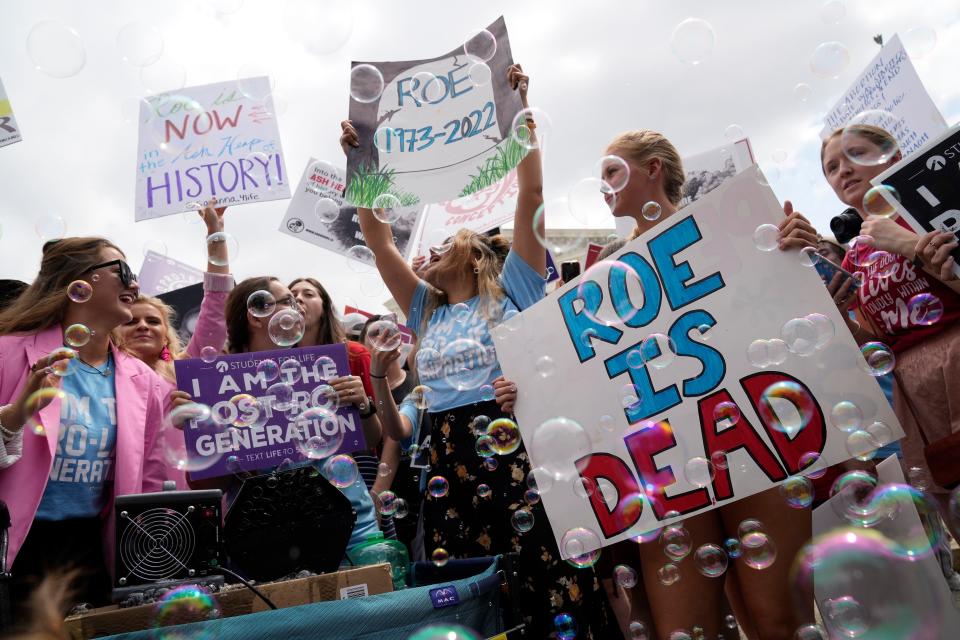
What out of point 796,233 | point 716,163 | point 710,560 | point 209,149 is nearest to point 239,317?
point 209,149

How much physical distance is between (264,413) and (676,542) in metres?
1.45

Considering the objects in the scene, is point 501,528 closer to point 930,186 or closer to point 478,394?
point 478,394

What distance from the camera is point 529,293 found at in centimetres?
282

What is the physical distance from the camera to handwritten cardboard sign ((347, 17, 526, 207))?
298 cm

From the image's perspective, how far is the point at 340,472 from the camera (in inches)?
97.4

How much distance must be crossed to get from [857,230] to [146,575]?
2.76 meters

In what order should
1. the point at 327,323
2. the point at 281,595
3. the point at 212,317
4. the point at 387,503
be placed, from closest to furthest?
the point at 281,595 < the point at 387,503 < the point at 212,317 < the point at 327,323

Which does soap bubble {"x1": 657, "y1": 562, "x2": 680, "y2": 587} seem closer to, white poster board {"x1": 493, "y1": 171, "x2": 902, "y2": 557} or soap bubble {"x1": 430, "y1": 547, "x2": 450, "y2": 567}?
white poster board {"x1": 493, "y1": 171, "x2": 902, "y2": 557}

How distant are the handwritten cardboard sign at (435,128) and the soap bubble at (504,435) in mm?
1055

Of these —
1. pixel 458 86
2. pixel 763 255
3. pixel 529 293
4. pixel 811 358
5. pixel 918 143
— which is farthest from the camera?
pixel 918 143

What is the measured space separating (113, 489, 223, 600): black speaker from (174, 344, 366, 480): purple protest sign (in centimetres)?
55

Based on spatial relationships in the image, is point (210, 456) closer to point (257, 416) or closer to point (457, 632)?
point (257, 416)

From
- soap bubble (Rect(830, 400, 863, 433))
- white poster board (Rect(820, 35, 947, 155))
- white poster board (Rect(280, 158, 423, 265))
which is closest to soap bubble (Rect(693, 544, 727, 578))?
soap bubble (Rect(830, 400, 863, 433))

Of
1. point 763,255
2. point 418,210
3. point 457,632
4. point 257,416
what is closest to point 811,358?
point 763,255
